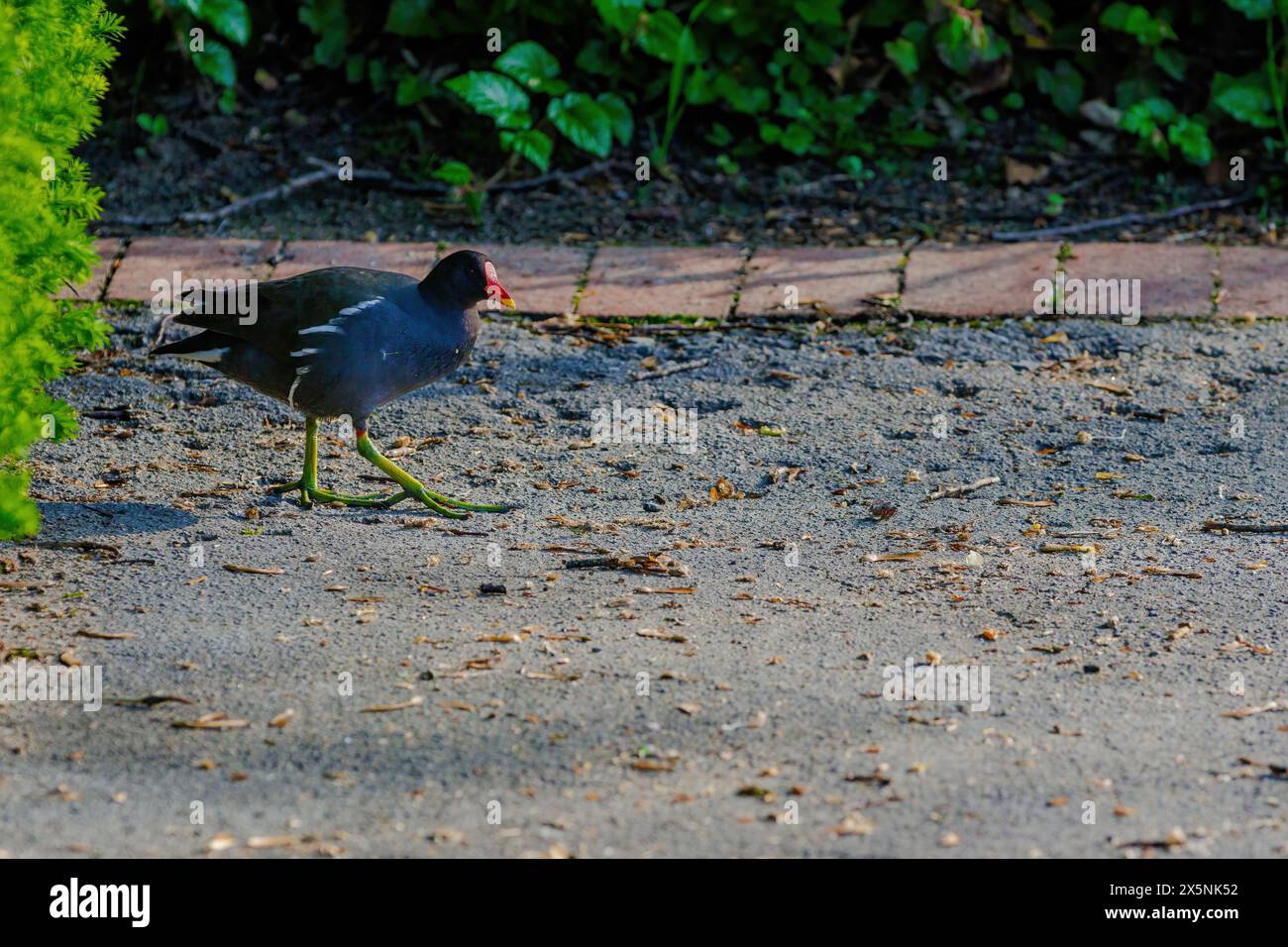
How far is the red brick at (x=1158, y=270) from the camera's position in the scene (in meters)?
6.21

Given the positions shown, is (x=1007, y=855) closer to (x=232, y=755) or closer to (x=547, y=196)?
(x=232, y=755)

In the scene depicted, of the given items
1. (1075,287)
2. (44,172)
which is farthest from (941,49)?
(44,172)

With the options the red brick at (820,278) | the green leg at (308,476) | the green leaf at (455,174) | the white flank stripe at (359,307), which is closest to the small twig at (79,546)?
the green leg at (308,476)

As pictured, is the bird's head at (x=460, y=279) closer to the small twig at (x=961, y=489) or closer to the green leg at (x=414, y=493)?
the green leg at (x=414, y=493)

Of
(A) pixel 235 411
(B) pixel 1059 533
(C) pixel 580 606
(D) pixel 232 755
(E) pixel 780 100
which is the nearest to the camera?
(D) pixel 232 755

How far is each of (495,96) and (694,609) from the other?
3864mm

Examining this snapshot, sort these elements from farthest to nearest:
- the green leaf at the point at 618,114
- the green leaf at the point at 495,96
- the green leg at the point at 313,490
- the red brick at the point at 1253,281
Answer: the green leaf at the point at 618,114, the green leaf at the point at 495,96, the red brick at the point at 1253,281, the green leg at the point at 313,490

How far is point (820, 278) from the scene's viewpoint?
6.51 metres

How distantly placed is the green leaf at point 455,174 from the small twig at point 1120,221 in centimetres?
240

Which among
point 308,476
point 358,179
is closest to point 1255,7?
point 358,179

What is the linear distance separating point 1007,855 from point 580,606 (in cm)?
145

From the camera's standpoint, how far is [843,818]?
3082 mm

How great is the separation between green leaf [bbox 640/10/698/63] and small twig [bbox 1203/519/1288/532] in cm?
373

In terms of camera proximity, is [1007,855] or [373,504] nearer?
[1007,855]
